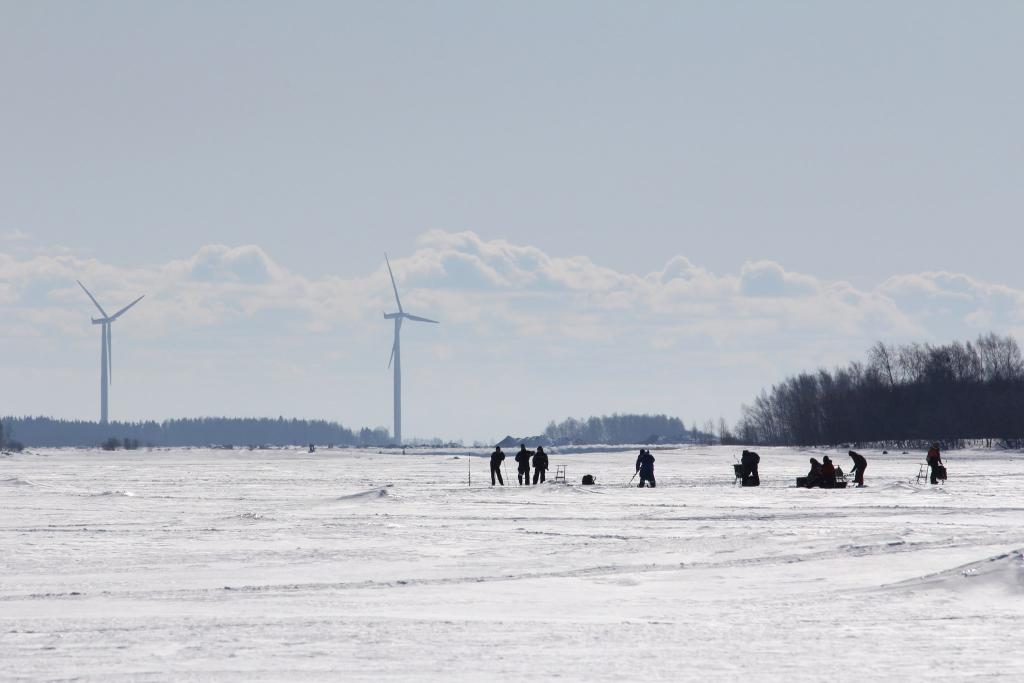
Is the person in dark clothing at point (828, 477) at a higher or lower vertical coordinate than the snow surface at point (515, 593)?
higher

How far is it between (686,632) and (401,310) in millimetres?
148869

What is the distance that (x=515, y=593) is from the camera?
17.1 metres

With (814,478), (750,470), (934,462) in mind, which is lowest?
(814,478)

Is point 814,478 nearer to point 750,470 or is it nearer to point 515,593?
point 750,470

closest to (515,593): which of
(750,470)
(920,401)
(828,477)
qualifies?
(828,477)

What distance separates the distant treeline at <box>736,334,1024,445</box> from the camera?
129 meters

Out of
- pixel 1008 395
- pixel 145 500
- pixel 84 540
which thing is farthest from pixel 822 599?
pixel 1008 395

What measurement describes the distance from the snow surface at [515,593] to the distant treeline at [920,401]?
101209 millimetres

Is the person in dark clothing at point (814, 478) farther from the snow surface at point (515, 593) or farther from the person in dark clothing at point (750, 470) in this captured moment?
the snow surface at point (515, 593)

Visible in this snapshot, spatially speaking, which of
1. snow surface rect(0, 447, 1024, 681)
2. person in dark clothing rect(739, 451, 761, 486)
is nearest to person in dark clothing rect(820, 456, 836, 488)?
person in dark clothing rect(739, 451, 761, 486)

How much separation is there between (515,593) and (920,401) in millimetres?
125756

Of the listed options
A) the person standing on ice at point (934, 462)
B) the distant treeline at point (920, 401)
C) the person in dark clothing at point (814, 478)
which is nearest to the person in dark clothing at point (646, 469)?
the person in dark clothing at point (814, 478)

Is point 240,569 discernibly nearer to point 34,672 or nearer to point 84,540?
point 84,540

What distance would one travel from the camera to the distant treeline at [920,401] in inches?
5069
